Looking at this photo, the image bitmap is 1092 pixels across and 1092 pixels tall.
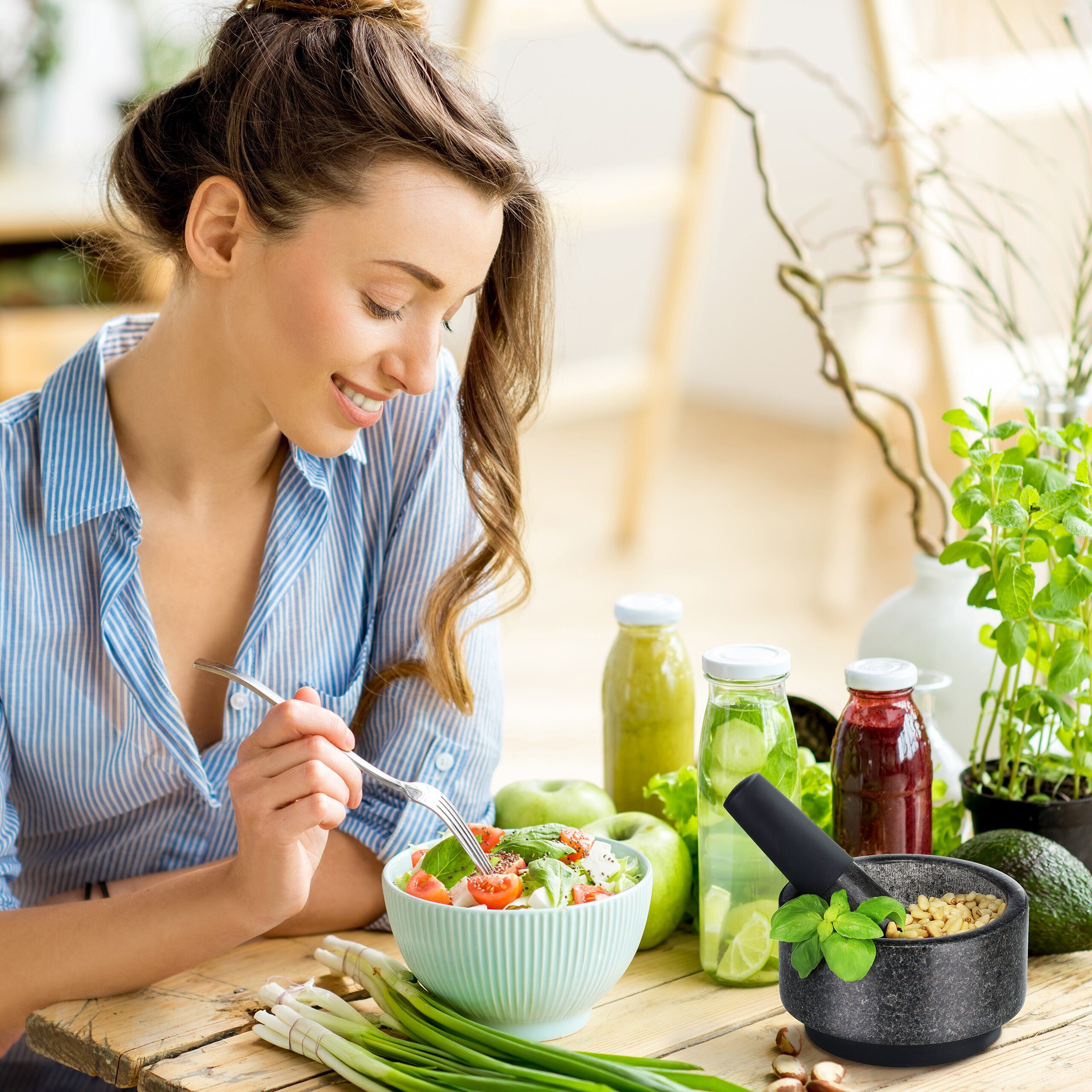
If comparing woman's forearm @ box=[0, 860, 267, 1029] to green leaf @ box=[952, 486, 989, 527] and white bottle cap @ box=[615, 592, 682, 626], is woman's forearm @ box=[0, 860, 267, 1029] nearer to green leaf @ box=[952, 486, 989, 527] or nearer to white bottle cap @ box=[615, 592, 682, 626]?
white bottle cap @ box=[615, 592, 682, 626]

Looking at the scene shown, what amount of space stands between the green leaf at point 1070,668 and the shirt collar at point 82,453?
62 cm

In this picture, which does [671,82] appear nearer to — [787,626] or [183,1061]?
[787,626]

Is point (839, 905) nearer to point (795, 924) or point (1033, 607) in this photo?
point (795, 924)

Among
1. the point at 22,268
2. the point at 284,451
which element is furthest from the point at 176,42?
the point at 284,451

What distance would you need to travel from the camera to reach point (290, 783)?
41.4 inches

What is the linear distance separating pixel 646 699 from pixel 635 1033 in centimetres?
36

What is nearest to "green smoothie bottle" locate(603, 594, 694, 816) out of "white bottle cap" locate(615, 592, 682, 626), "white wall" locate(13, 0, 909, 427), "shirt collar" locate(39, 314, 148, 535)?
"white bottle cap" locate(615, 592, 682, 626)

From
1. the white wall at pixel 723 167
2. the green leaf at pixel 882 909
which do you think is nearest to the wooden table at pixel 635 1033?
the green leaf at pixel 882 909

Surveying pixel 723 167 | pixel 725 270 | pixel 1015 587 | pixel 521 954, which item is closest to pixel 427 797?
pixel 521 954

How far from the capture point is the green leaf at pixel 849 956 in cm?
96

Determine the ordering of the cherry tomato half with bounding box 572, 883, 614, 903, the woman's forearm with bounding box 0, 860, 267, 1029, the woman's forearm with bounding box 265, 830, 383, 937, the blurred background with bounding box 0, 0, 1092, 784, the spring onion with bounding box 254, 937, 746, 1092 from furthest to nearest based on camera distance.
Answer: the blurred background with bounding box 0, 0, 1092, 784 < the woman's forearm with bounding box 265, 830, 383, 937 < the woman's forearm with bounding box 0, 860, 267, 1029 < the cherry tomato half with bounding box 572, 883, 614, 903 < the spring onion with bounding box 254, 937, 746, 1092

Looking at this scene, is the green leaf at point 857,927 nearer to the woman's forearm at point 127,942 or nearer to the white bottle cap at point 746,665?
the white bottle cap at point 746,665

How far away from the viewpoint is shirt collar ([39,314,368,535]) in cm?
126

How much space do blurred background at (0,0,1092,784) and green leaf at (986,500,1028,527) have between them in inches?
11.4
